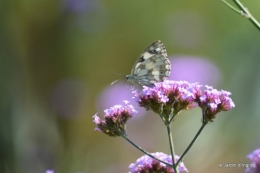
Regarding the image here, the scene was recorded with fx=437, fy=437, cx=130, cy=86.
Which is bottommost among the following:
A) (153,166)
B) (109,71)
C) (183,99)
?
(153,166)

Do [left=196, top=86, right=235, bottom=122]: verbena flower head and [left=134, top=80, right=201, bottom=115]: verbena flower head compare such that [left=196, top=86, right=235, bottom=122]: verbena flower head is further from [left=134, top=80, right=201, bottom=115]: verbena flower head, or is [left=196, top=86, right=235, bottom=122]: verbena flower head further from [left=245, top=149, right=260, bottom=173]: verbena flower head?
[left=245, top=149, right=260, bottom=173]: verbena flower head

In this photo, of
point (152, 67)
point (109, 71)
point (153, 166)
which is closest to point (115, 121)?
point (153, 166)

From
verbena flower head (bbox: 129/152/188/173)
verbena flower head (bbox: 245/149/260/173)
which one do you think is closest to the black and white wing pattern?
verbena flower head (bbox: 129/152/188/173)

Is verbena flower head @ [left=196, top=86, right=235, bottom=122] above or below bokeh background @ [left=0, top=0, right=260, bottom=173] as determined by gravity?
below

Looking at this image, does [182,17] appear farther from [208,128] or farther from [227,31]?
[208,128]

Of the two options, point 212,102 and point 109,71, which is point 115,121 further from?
point 109,71

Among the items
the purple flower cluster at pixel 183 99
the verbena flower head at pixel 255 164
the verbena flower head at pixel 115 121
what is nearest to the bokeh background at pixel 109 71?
the verbena flower head at pixel 115 121

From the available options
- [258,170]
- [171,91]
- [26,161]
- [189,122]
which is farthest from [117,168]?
[258,170]

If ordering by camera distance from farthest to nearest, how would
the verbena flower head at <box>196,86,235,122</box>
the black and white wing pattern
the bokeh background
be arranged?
the bokeh background → the black and white wing pattern → the verbena flower head at <box>196,86,235,122</box>
